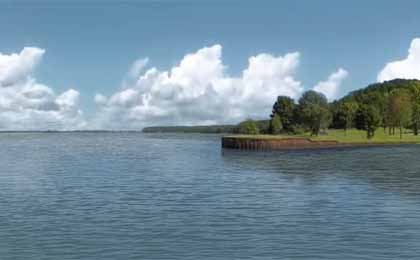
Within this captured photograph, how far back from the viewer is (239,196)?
48938 mm

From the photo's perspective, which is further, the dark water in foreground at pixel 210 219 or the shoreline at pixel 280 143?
the shoreline at pixel 280 143

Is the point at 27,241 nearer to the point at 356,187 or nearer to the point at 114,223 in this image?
the point at 114,223

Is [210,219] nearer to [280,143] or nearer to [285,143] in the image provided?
[280,143]

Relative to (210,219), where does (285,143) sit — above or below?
above

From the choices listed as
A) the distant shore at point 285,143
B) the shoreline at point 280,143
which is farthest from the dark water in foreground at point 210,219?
the distant shore at point 285,143

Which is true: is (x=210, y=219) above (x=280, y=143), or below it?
below

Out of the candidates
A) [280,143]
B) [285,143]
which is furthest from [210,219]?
[285,143]

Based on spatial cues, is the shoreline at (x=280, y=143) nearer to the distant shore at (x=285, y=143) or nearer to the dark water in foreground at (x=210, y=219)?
the distant shore at (x=285, y=143)

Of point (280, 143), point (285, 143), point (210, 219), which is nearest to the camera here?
point (210, 219)

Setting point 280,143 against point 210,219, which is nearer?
point 210,219

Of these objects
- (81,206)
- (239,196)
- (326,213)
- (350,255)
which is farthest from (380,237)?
(81,206)

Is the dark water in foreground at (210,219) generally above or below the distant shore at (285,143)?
below

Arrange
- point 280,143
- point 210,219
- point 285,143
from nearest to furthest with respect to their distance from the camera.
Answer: point 210,219, point 280,143, point 285,143

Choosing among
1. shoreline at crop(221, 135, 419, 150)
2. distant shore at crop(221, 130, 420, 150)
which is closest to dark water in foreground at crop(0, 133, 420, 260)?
shoreline at crop(221, 135, 419, 150)
